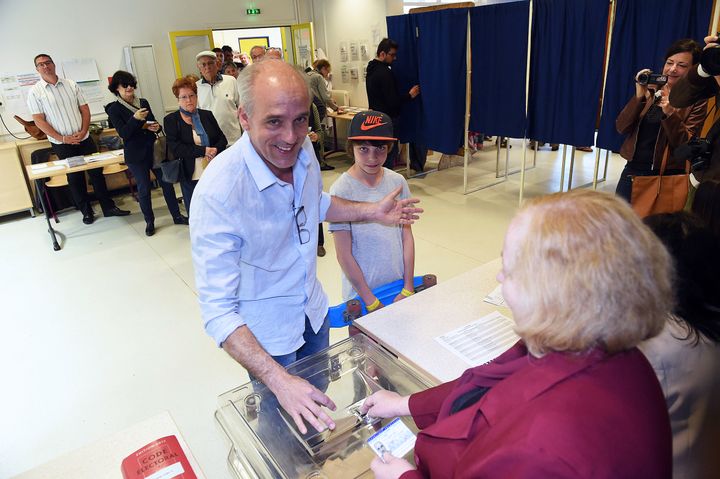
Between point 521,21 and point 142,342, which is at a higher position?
point 521,21

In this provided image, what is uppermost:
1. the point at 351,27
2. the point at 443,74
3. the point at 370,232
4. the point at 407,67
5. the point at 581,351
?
the point at 351,27

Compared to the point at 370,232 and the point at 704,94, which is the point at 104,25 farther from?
the point at 704,94

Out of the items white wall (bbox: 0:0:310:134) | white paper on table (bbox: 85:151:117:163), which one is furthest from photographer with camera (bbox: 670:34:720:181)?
white wall (bbox: 0:0:310:134)

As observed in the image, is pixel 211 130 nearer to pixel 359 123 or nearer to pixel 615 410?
pixel 359 123

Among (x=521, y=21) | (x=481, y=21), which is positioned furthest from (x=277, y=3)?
(x=521, y=21)

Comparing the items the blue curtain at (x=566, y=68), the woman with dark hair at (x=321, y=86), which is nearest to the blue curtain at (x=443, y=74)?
the blue curtain at (x=566, y=68)

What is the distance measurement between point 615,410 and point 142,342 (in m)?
2.95

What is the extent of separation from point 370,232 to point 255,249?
76 centimetres

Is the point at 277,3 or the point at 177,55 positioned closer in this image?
the point at 177,55

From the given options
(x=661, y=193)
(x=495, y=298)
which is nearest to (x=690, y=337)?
(x=495, y=298)

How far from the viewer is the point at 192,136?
421 centimetres

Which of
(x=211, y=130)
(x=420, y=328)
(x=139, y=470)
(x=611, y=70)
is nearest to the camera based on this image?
(x=139, y=470)

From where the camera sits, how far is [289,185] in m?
1.41

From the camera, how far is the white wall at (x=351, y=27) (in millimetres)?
6680
